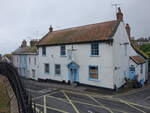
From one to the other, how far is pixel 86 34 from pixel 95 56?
3.91 meters

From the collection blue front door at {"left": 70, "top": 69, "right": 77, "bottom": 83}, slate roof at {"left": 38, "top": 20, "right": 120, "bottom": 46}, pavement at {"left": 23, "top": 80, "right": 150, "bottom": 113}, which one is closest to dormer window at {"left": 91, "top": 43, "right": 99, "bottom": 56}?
slate roof at {"left": 38, "top": 20, "right": 120, "bottom": 46}

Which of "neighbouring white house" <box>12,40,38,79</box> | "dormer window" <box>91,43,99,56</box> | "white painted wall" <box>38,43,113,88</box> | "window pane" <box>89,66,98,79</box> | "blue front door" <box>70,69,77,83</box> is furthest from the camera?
"neighbouring white house" <box>12,40,38,79</box>

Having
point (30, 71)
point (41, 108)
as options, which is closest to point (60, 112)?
point (41, 108)

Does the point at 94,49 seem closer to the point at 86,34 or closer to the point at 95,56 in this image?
the point at 95,56

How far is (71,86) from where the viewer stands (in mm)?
24188

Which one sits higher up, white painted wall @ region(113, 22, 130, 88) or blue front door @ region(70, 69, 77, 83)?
white painted wall @ region(113, 22, 130, 88)

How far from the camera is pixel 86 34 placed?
2417cm

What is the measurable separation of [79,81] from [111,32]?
8.27 meters

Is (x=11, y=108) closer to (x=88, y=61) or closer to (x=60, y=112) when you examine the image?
(x=60, y=112)

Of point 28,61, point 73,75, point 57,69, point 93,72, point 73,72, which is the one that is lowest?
point 73,75

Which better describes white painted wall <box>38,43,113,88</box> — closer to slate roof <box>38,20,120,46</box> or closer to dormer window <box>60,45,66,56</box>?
dormer window <box>60,45,66,56</box>

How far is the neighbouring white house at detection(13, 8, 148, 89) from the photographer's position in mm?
21078

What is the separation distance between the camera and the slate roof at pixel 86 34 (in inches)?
854

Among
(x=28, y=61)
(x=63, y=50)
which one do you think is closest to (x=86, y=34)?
(x=63, y=50)
